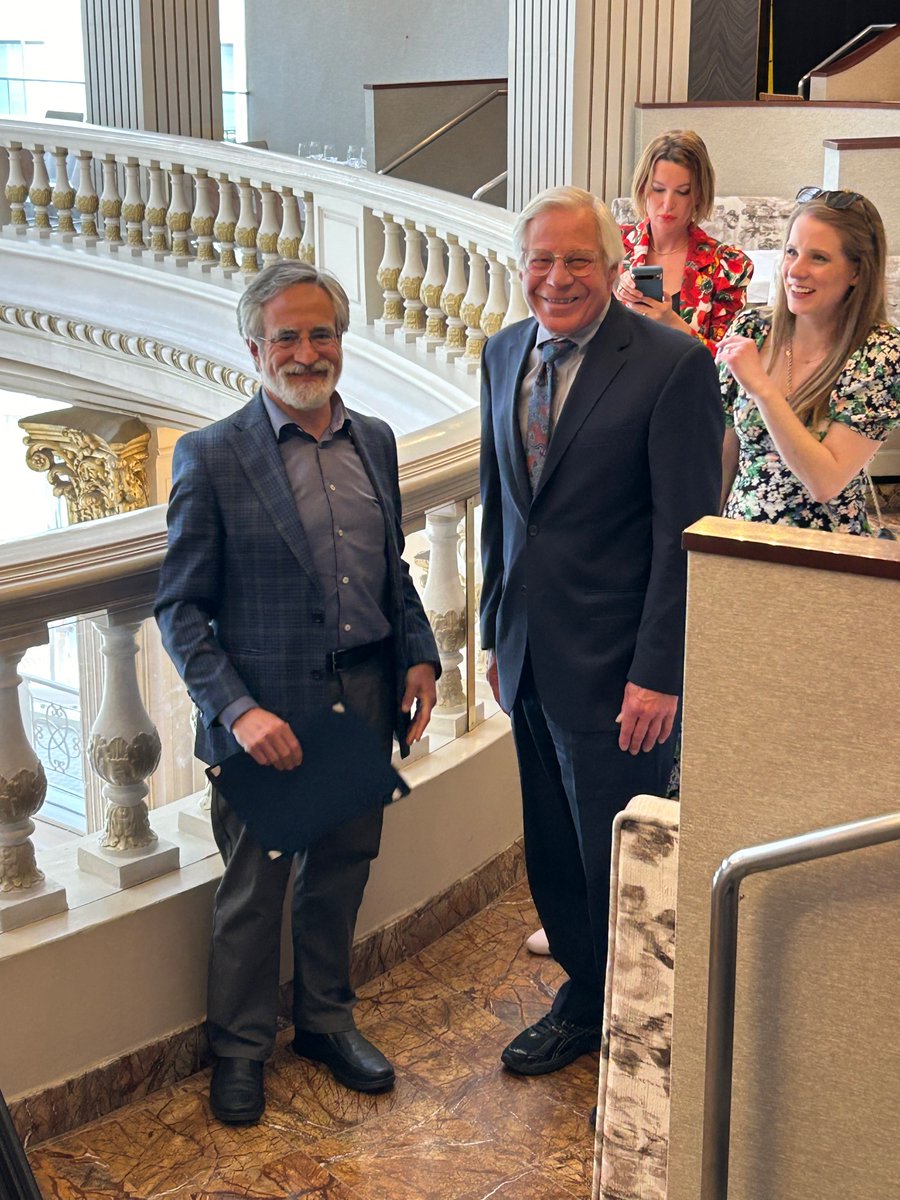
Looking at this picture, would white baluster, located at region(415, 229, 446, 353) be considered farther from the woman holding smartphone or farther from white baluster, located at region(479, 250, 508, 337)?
the woman holding smartphone

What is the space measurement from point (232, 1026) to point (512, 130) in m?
7.28

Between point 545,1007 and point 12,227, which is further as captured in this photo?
point 12,227

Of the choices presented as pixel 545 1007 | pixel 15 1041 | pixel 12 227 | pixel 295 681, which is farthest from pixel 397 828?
pixel 12 227

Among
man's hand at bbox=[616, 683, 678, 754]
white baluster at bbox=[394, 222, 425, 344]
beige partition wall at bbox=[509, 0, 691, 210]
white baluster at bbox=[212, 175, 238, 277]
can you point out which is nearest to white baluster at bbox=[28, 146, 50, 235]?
white baluster at bbox=[212, 175, 238, 277]

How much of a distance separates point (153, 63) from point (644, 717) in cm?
874

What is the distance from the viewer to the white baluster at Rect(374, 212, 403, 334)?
22.7ft

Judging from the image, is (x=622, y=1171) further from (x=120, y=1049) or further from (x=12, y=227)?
(x=12, y=227)

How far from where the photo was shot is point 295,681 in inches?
98.7

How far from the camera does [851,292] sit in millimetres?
2668

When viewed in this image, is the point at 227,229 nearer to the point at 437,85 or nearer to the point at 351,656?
the point at 437,85

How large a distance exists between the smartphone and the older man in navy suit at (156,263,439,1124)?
875 millimetres

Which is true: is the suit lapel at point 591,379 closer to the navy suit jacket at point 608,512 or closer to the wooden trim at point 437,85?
the navy suit jacket at point 608,512

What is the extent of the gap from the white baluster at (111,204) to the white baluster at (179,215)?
1.53 ft

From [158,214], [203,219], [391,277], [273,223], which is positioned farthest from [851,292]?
[158,214]
